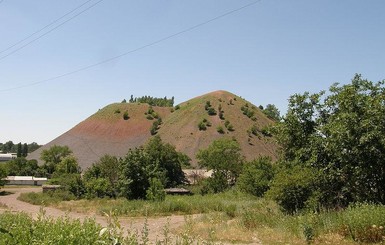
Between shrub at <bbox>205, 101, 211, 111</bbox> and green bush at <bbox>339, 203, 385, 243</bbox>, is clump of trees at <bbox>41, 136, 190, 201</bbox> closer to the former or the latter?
green bush at <bbox>339, 203, 385, 243</bbox>

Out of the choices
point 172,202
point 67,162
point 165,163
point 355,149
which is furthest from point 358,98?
point 67,162

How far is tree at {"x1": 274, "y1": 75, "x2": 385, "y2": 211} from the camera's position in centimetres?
1648

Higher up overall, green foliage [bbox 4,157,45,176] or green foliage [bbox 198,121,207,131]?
green foliage [bbox 198,121,207,131]

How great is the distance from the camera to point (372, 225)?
12.5 m

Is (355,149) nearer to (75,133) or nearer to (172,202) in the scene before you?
(172,202)

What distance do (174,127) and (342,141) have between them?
90360 mm

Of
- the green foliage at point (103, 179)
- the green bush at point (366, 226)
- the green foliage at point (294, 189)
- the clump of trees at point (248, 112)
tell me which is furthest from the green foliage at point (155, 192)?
the clump of trees at point (248, 112)

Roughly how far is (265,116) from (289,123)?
3805 inches

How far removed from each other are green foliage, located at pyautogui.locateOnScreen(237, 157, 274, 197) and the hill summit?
52.5m

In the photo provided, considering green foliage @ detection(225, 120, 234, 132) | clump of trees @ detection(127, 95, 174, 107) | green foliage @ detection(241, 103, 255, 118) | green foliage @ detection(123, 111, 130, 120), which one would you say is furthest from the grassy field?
clump of trees @ detection(127, 95, 174, 107)

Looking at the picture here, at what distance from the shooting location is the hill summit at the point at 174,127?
9625 cm

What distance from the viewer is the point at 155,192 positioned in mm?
32875

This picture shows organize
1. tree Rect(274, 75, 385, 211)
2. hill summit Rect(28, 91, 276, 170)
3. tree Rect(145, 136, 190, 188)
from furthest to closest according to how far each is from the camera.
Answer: hill summit Rect(28, 91, 276, 170), tree Rect(145, 136, 190, 188), tree Rect(274, 75, 385, 211)

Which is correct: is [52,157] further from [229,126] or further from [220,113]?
[220,113]
